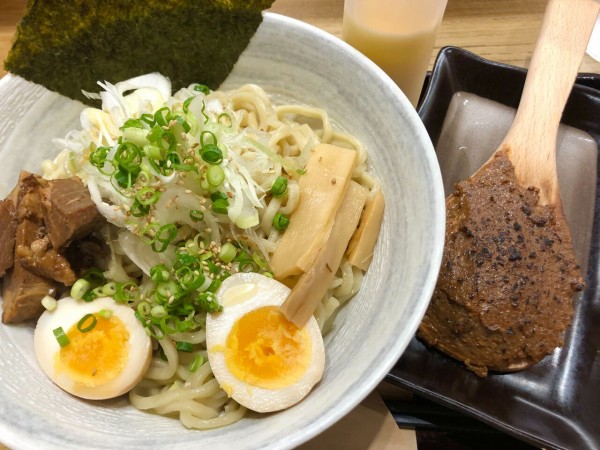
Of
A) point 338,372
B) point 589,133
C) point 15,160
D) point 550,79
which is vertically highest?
point 550,79

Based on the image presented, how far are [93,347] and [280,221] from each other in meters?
0.73

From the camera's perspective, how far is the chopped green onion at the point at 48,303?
5.24 feet

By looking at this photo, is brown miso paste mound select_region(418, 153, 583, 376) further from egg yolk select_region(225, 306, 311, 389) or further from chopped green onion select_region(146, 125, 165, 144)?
chopped green onion select_region(146, 125, 165, 144)

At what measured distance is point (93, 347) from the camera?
5.04 feet

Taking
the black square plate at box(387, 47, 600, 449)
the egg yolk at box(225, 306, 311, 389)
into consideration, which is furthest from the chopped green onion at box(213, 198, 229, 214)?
the black square plate at box(387, 47, 600, 449)

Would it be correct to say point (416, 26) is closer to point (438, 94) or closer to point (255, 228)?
point (438, 94)

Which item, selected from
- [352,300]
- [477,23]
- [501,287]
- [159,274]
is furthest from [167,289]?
[477,23]

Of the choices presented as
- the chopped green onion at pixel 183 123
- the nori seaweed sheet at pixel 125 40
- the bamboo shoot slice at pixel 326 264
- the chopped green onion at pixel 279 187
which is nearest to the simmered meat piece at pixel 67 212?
the chopped green onion at pixel 183 123

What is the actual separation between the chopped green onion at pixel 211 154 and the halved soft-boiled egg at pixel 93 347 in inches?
22.0

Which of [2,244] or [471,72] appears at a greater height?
[471,72]

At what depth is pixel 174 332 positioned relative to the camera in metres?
1.59

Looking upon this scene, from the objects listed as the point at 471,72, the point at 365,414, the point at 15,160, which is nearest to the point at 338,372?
the point at 365,414

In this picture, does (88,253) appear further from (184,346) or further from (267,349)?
(267,349)

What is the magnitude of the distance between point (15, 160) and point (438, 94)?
1.88m
